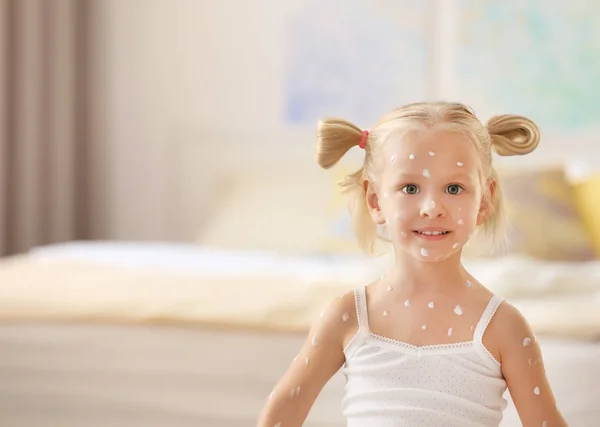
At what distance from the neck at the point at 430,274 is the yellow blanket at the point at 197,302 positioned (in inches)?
18.1

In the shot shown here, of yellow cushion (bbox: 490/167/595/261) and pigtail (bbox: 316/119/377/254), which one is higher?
pigtail (bbox: 316/119/377/254)

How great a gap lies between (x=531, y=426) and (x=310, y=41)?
2.74 metres

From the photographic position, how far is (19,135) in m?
3.29

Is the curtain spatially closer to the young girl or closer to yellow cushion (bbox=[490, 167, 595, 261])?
yellow cushion (bbox=[490, 167, 595, 261])

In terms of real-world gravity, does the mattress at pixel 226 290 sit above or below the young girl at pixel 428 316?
below

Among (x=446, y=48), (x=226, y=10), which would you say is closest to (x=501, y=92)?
(x=446, y=48)

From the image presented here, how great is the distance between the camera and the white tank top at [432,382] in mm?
939

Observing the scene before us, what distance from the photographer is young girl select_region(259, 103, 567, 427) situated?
932 millimetres

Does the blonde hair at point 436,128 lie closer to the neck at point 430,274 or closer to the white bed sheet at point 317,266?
the neck at point 430,274

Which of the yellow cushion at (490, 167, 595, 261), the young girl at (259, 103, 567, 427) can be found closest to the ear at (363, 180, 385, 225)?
the young girl at (259, 103, 567, 427)

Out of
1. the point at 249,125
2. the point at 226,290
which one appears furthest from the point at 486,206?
the point at 249,125

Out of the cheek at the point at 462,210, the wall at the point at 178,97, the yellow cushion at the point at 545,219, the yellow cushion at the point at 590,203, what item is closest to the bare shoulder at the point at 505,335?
the cheek at the point at 462,210

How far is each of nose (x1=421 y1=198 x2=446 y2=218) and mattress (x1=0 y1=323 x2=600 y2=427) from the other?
0.55m

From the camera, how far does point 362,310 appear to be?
39.0 inches
